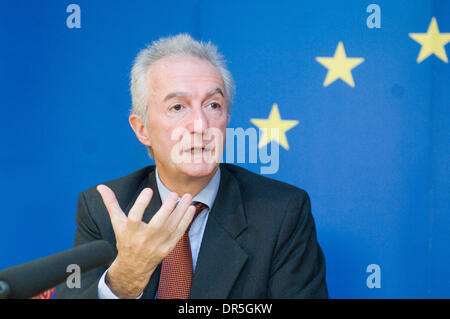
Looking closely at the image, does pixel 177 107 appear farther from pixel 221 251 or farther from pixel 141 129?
pixel 221 251

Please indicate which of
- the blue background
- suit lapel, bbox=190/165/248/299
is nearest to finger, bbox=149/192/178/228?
suit lapel, bbox=190/165/248/299

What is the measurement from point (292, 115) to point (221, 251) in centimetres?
77

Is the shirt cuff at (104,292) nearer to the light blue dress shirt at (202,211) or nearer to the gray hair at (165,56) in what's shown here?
the light blue dress shirt at (202,211)

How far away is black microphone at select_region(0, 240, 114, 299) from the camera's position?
19.3 inches

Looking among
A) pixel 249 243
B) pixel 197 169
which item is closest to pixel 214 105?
pixel 197 169

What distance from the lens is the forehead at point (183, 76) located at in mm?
1289

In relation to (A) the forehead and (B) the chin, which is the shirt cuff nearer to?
(B) the chin

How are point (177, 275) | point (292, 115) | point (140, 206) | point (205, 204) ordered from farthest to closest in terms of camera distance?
1. point (292, 115)
2. point (205, 204)
3. point (177, 275)
4. point (140, 206)

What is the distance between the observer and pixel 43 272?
0.52m

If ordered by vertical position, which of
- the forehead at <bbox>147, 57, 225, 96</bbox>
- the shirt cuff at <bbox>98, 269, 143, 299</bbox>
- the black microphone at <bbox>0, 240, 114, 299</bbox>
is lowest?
the black microphone at <bbox>0, 240, 114, 299</bbox>

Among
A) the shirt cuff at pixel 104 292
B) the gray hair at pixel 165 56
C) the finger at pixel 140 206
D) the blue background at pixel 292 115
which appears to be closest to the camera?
the finger at pixel 140 206

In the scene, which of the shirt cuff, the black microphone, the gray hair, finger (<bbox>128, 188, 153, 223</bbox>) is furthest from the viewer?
the gray hair

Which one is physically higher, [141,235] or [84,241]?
[84,241]

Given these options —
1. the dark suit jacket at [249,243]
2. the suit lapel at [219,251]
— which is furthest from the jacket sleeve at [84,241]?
the suit lapel at [219,251]
